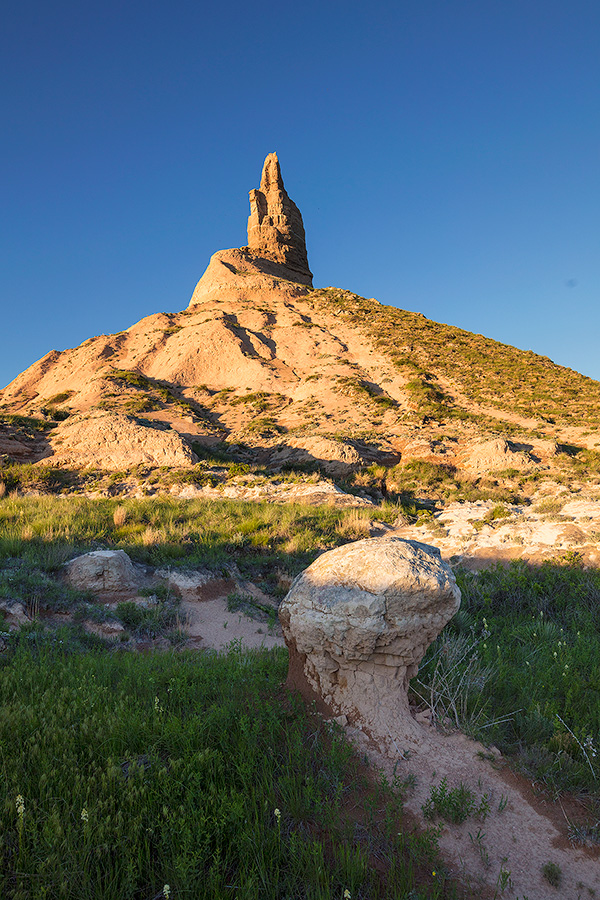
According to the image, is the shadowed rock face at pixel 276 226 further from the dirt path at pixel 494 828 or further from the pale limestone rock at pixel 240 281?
the dirt path at pixel 494 828

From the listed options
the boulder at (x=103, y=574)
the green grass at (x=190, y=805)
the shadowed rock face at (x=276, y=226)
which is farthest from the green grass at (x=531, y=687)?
the shadowed rock face at (x=276, y=226)

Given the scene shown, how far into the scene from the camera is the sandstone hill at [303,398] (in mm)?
20750

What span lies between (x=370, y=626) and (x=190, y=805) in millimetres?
1633

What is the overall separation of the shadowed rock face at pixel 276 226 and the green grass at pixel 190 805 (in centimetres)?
6584

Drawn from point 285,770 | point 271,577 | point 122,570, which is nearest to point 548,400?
point 271,577

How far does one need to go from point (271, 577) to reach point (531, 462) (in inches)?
617

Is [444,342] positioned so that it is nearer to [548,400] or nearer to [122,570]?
[548,400]

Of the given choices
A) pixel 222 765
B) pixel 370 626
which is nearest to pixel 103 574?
pixel 222 765

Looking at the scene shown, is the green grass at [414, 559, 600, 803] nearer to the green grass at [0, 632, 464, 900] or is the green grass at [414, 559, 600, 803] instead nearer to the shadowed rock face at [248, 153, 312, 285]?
the green grass at [0, 632, 464, 900]

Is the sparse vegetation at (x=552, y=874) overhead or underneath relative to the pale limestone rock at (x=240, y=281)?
underneath

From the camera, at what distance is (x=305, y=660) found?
391cm

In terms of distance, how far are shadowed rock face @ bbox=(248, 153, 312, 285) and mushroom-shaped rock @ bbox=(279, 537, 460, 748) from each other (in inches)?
2562

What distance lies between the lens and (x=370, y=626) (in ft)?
11.3

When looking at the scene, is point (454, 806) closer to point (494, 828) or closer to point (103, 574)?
point (494, 828)
